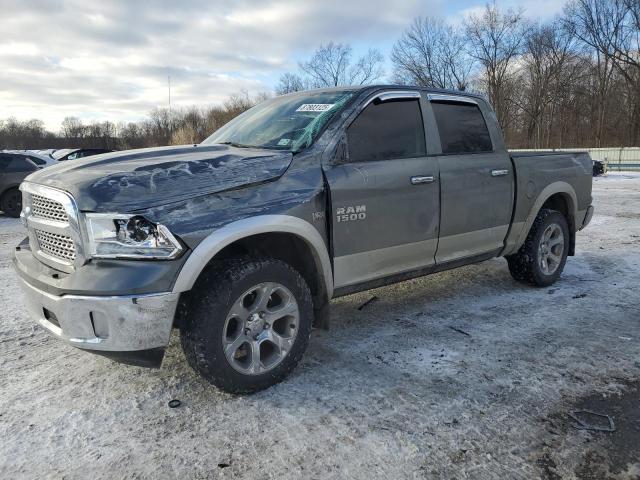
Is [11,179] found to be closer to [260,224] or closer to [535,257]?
[260,224]

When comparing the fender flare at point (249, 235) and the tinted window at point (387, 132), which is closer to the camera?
the fender flare at point (249, 235)

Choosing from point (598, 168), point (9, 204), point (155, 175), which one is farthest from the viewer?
point (598, 168)

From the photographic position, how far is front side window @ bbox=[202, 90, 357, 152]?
348 cm

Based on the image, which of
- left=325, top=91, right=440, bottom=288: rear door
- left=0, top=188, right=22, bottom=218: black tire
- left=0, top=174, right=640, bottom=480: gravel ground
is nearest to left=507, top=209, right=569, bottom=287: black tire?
left=0, top=174, right=640, bottom=480: gravel ground

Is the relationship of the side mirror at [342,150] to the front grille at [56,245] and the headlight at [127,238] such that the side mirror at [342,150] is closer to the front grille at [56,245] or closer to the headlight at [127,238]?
the headlight at [127,238]

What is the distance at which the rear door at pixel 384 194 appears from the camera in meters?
3.38

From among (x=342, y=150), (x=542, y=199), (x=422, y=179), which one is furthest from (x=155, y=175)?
(x=542, y=199)

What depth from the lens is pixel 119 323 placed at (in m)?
2.53

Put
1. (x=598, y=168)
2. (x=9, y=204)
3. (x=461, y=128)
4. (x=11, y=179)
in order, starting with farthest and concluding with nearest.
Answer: (x=598, y=168)
(x=9, y=204)
(x=11, y=179)
(x=461, y=128)

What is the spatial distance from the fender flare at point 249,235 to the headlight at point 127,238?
0.44 ft

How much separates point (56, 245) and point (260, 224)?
46.4 inches

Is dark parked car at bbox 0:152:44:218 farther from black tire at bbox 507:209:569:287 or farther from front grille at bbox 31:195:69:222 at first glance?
black tire at bbox 507:209:569:287

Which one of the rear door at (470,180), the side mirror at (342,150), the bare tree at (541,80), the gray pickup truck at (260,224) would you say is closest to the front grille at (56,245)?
the gray pickup truck at (260,224)

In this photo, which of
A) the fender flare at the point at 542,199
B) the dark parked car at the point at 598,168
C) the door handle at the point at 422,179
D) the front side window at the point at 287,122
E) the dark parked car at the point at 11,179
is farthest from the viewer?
the dark parked car at the point at 598,168
